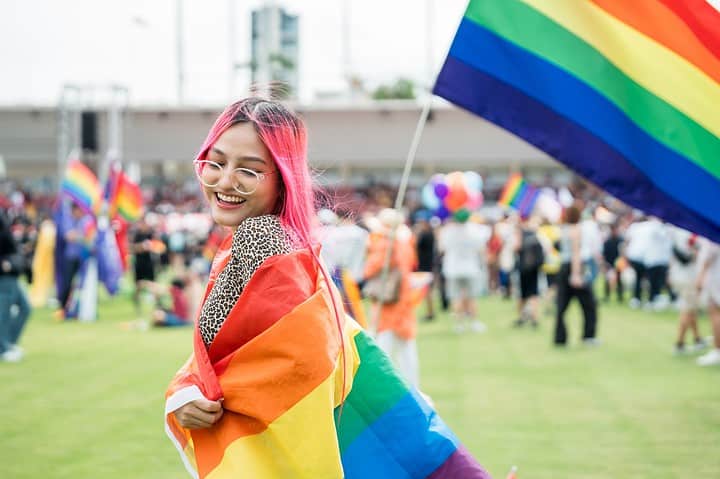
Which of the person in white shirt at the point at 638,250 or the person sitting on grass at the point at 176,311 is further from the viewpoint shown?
the person in white shirt at the point at 638,250

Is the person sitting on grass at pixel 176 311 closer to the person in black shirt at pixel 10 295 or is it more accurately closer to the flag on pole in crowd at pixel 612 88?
the person in black shirt at pixel 10 295

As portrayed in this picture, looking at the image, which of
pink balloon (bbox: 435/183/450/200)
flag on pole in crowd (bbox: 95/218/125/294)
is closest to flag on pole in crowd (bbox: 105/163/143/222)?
flag on pole in crowd (bbox: 95/218/125/294)

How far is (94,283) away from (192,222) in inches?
433

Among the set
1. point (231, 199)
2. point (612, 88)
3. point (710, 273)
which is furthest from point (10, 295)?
point (231, 199)

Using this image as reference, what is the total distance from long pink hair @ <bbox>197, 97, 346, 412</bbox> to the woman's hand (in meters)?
0.44

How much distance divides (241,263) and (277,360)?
317mm

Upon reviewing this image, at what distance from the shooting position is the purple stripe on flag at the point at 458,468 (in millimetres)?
3080

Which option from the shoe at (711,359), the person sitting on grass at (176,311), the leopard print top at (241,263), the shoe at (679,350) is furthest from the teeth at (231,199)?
the person sitting on grass at (176,311)

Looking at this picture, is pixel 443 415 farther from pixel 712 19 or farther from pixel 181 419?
pixel 181 419

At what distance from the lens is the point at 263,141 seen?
9.37ft

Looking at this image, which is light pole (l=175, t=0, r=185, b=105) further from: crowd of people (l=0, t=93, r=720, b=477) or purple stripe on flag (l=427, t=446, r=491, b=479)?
purple stripe on flag (l=427, t=446, r=491, b=479)

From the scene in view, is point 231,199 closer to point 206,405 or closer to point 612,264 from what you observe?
point 206,405

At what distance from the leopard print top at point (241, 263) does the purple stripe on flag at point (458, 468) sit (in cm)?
91

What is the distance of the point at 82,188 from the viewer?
17156 mm
